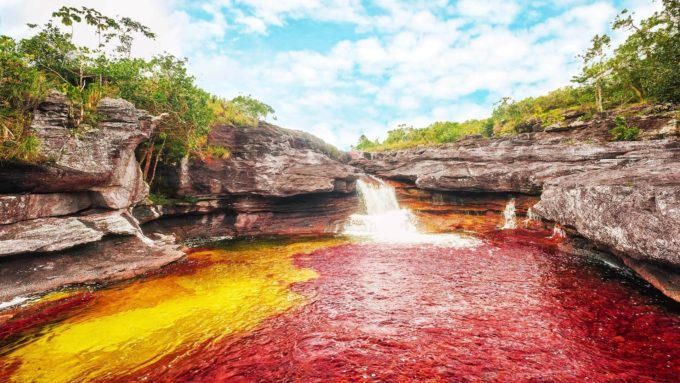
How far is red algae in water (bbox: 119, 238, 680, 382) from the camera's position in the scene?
19.8 feet

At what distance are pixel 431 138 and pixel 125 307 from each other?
172 feet

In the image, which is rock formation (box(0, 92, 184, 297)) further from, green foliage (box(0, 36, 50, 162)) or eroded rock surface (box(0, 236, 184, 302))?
green foliage (box(0, 36, 50, 162))

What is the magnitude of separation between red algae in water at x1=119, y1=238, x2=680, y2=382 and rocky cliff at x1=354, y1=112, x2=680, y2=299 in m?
2.00

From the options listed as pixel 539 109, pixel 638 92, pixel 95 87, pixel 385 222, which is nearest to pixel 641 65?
pixel 638 92

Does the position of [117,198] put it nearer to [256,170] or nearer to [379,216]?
[256,170]

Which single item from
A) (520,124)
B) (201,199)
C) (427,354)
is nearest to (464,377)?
(427,354)

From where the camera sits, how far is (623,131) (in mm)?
23016

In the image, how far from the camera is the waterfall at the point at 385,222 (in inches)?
801

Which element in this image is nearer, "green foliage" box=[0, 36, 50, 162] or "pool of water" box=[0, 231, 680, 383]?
"pool of water" box=[0, 231, 680, 383]

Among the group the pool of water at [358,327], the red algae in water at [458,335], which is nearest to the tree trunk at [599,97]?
the pool of water at [358,327]

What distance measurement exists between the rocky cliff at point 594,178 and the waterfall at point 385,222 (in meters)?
2.47

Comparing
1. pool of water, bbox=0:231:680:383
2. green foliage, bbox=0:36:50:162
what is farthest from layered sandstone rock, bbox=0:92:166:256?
pool of water, bbox=0:231:680:383

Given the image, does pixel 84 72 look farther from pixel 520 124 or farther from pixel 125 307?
pixel 520 124

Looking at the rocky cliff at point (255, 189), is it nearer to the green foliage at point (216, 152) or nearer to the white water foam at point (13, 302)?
the green foliage at point (216, 152)
